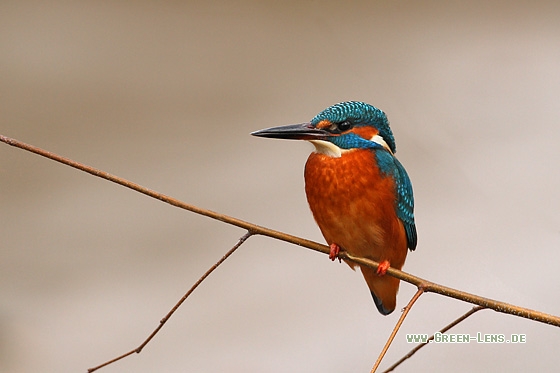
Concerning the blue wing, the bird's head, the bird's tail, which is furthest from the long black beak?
the bird's tail

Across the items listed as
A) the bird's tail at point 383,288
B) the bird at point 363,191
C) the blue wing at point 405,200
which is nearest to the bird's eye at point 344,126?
the bird at point 363,191

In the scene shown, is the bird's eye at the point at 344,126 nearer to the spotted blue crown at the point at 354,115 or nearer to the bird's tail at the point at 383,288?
the spotted blue crown at the point at 354,115

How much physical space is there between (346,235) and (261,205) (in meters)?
1.03

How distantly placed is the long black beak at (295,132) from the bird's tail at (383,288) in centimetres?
31

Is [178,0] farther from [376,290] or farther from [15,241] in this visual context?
[376,290]

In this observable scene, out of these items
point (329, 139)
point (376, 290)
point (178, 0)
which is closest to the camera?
point (329, 139)

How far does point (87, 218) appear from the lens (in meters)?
1.94

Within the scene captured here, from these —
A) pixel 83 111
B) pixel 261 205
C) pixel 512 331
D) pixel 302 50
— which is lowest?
pixel 512 331

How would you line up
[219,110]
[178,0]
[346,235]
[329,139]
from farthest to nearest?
[219,110], [178,0], [346,235], [329,139]

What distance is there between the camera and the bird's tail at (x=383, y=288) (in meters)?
1.06

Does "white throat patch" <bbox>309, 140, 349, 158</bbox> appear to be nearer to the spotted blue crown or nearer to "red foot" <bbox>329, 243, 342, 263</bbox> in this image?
the spotted blue crown

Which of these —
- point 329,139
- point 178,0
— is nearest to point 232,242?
point 178,0

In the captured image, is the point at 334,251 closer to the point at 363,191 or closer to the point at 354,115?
the point at 363,191

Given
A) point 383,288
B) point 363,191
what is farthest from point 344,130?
point 383,288
